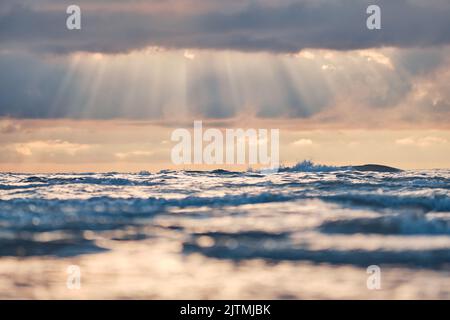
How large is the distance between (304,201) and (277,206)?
2.99 meters

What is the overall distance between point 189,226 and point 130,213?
676 centimetres

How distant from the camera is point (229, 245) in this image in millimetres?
25656

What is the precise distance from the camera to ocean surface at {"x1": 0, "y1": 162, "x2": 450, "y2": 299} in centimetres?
1853

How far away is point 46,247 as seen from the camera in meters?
25.4

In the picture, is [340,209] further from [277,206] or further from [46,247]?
[46,247]

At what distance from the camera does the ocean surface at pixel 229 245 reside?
18531 mm

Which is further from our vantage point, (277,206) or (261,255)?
(277,206)
